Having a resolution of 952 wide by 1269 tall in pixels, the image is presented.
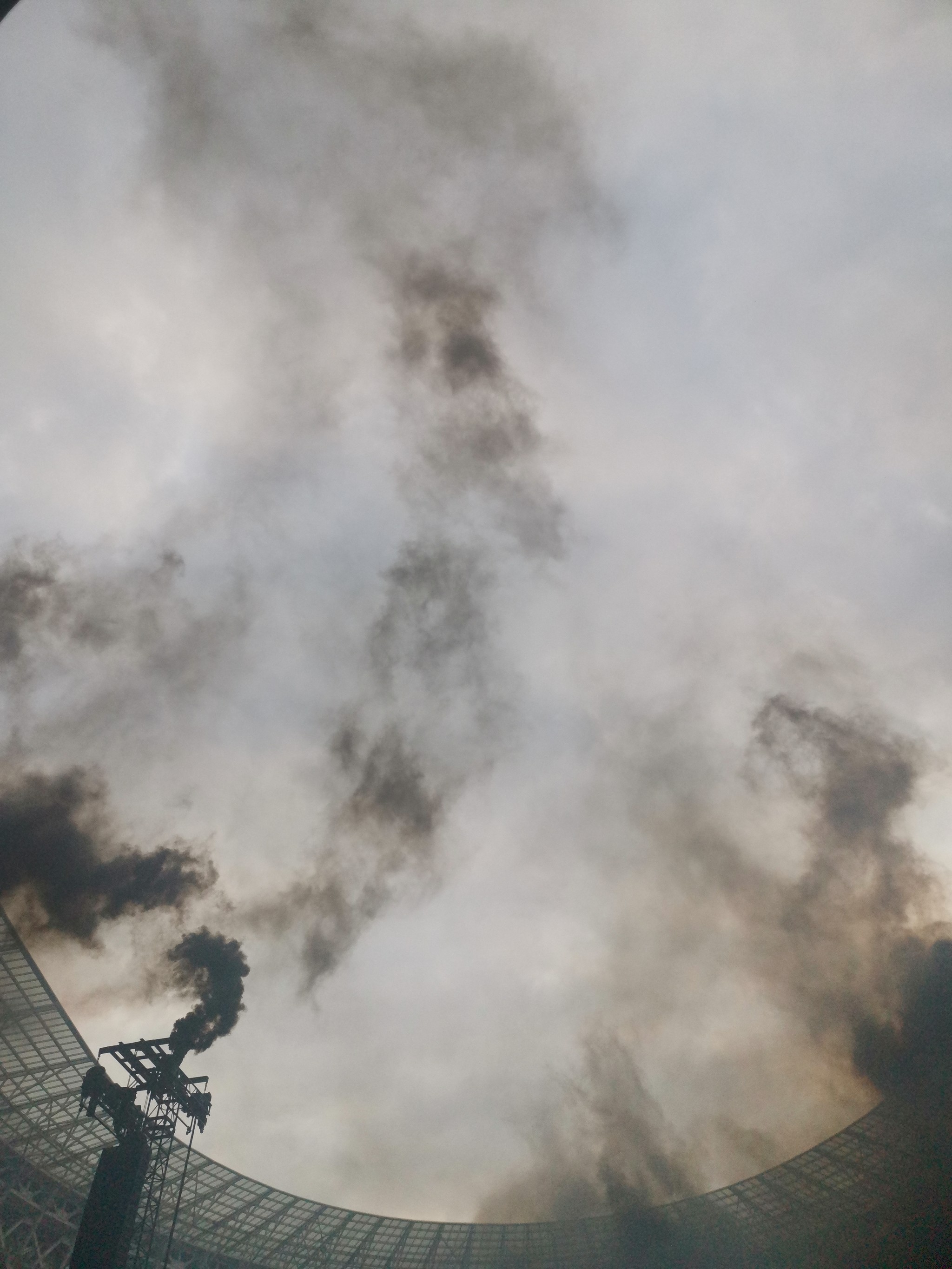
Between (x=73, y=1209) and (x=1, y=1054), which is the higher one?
(x=1, y=1054)

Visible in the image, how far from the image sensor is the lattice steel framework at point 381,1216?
36.5 m

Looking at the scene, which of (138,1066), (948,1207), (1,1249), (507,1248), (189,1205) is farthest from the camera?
(507,1248)

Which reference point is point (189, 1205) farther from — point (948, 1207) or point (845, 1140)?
point (948, 1207)

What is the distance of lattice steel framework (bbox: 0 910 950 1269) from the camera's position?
36.5 m

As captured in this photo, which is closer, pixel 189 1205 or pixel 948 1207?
pixel 948 1207

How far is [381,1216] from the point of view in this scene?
48.8 m

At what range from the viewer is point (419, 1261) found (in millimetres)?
48188

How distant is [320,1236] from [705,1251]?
84.2 ft

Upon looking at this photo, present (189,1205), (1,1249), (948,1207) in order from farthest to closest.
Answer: (189,1205) < (948,1207) < (1,1249)

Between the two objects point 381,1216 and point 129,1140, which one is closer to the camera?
point 129,1140

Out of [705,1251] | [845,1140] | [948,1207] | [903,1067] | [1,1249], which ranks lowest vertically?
[1,1249]

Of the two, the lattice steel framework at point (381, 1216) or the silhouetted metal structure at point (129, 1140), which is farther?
the lattice steel framework at point (381, 1216)

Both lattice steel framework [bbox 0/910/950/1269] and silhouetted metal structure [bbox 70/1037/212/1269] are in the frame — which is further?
lattice steel framework [bbox 0/910/950/1269]

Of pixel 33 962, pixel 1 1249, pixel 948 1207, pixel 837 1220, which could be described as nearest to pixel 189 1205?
pixel 1 1249
